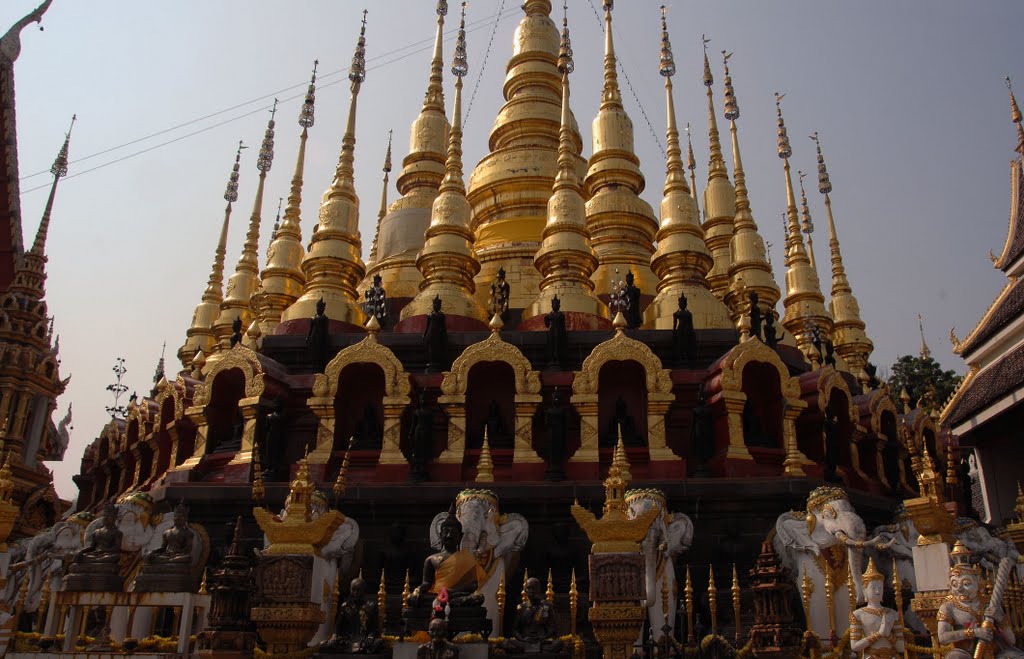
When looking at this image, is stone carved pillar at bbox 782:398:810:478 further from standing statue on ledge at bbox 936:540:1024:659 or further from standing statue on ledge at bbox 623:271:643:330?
standing statue on ledge at bbox 936:540:1024:659

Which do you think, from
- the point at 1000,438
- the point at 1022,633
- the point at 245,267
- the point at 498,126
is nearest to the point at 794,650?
the point at 1022,633

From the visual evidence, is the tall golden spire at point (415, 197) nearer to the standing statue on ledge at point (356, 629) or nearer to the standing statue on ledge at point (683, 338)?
the standing statue on ledge at point (683, 338)

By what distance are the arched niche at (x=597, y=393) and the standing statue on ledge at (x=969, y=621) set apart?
24.3ft

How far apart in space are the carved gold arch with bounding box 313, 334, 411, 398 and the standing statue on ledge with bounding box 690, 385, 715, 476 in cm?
478

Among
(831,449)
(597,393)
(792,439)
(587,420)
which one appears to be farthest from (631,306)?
(831,449)

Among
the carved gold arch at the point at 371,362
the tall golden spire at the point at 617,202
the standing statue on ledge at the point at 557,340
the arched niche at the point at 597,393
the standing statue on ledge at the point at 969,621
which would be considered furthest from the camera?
the tall golden spire at the point at 617,202

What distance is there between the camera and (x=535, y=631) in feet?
29.4

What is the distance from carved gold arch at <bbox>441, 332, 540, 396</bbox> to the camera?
1479cm

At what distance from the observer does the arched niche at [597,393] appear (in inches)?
564

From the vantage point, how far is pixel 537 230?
22.6 m

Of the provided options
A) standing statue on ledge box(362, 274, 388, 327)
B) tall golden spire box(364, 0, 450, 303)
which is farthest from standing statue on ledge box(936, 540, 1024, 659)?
tall golden spire box(364, 0, 450, 303)

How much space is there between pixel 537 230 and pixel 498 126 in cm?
432

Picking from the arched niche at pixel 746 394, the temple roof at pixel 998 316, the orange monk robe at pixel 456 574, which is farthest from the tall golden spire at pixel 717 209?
the orange monk robe at pixel 456 574

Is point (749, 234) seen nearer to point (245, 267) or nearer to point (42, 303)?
point (245, 267)
